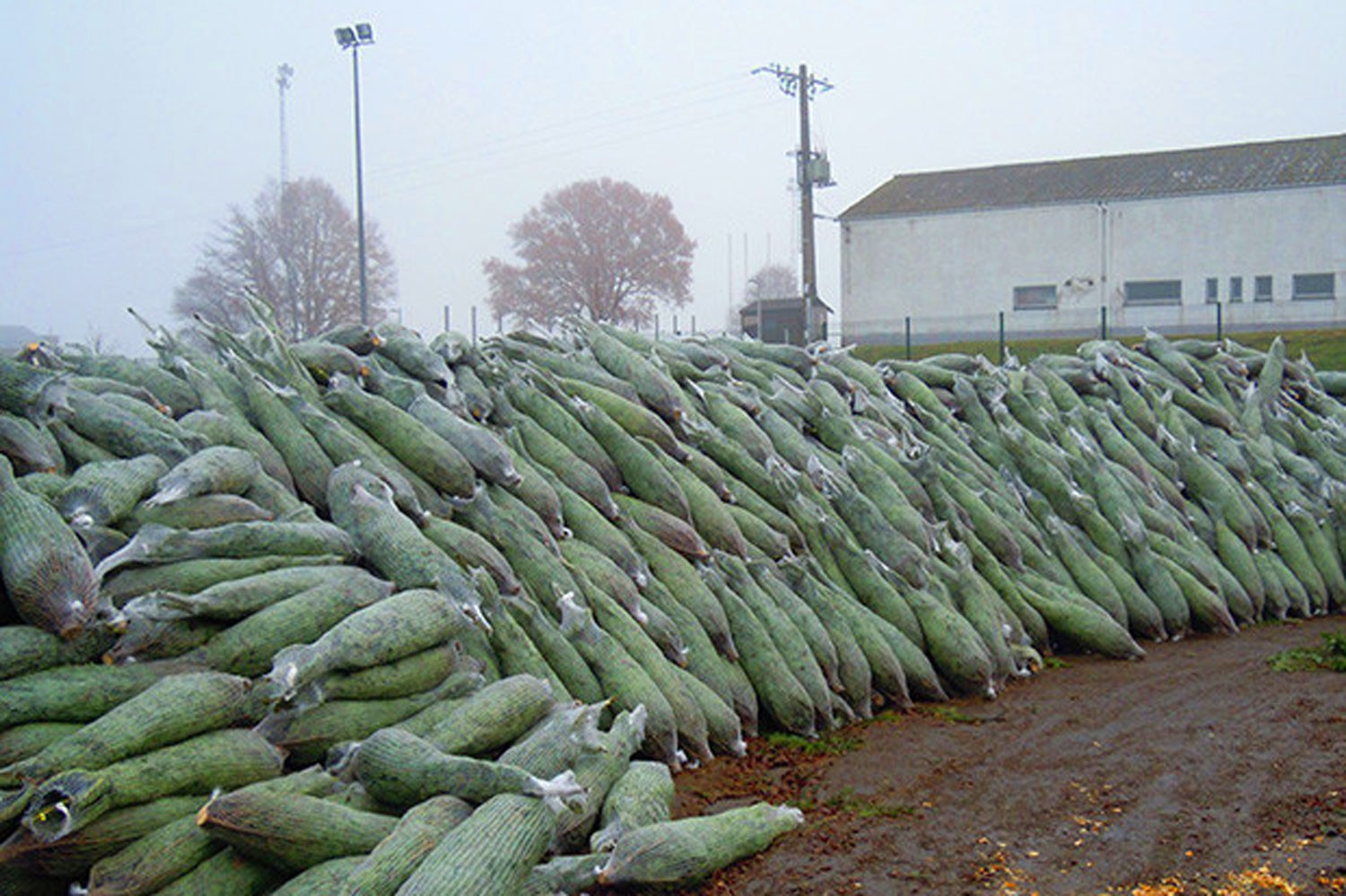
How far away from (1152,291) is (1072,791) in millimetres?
38102

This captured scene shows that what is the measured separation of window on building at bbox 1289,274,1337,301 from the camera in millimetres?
38188

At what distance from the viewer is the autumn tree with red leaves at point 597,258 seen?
54.2 m

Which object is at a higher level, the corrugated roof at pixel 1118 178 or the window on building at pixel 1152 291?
the corrugated roof at pixel 1118 178

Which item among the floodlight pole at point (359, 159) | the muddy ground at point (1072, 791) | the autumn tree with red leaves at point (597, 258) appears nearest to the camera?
the muddy ground at point (1072, 791)

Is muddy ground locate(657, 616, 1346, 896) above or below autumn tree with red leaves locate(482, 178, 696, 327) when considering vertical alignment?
below

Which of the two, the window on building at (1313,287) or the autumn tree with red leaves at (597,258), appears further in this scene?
the autumn tree with red leaves at (597,258)

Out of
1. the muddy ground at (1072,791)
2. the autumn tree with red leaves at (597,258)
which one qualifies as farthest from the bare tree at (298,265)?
the muddy ground at (1072,791)

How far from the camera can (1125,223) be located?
4078cm

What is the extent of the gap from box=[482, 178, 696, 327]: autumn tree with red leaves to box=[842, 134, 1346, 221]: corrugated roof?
45.2 feet

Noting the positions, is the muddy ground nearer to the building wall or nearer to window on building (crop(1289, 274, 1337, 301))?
the building wall

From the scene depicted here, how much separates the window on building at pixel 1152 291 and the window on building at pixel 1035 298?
95.0 inches

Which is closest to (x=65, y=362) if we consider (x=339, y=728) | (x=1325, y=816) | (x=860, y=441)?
(x=339, y=728)

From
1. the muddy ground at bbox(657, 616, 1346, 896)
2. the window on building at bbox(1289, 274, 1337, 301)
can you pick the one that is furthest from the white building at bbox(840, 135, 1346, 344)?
the muddy ground at bbox(657, 616, 1346, 896)

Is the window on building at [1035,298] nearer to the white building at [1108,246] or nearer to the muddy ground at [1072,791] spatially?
the white building at [1108,246]
